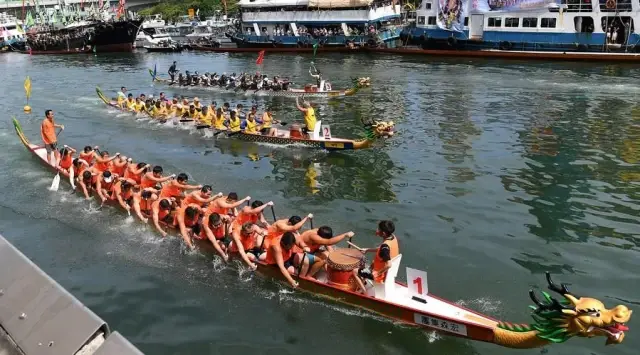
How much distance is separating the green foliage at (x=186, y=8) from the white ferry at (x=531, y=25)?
66.0m

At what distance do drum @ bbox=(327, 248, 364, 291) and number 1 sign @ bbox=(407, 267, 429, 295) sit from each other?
1.20m

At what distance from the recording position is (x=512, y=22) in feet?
167

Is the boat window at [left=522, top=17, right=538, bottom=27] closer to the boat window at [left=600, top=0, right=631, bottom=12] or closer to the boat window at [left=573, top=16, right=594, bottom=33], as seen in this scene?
the boat window at [left=573, top=16, right=594, bottom=33]

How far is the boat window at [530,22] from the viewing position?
4962 centimetres

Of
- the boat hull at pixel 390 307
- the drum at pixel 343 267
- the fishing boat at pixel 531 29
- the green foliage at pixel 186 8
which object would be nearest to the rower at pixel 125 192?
the boat hull at pixel 390 307

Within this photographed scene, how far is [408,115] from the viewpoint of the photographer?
3105 centimetres

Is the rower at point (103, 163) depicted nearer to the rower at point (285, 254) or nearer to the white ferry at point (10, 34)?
the rower at point (285, 254)

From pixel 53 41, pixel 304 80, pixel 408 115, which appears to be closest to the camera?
pixel 408 115

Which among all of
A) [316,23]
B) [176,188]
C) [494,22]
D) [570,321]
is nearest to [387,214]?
[176,188]

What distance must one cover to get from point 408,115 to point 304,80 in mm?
16768

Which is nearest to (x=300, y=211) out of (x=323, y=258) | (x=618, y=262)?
(x=323, y=258)

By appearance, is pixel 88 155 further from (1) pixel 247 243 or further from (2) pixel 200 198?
(1) pixel 247 243

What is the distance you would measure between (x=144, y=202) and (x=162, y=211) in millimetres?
1175

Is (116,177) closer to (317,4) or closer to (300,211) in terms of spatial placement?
(300,211)
